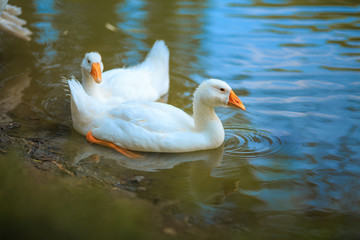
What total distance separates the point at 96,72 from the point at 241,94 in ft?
7.38

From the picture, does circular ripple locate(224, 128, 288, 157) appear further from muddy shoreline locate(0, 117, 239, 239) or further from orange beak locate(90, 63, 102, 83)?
orange beak locate(90, 63, 102, 83)

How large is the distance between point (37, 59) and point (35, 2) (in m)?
3.55

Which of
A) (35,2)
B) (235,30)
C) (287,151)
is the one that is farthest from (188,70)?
(35,2)

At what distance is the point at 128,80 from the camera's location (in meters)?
5.96

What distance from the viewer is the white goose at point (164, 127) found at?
15.2 feet

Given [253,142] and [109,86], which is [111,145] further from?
[253,142]

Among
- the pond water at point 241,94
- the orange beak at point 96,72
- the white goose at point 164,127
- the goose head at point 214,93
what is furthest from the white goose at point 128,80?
the goose head at point 214,93

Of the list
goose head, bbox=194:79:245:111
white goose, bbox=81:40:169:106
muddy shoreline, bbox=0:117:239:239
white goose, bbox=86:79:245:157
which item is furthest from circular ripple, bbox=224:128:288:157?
white goose, bbox=81:40:169:106

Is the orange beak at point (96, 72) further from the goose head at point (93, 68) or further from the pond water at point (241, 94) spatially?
the pond water at point (241, 94)

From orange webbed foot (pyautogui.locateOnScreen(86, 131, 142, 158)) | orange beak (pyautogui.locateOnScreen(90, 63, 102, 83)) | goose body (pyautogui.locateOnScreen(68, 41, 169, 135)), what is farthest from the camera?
orange beak (pyautogui.locateOnScreen(90, 63, 102, 83))

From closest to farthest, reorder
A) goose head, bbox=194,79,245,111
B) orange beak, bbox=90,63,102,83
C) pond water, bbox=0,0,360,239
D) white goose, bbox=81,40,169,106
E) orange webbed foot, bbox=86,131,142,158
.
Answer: pond water, bbox=0,0,360,239 → orange webbed foot, bbox=86,131,142,158 → goose head, bbox=194,79,245,111 → orange beak, bbox=90,63,102,83 → white goose, bbox=81,40,169,106

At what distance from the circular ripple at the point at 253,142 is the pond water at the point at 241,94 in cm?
2

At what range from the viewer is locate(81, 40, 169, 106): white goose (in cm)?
546

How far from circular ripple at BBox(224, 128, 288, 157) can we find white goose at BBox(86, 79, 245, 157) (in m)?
0.23
